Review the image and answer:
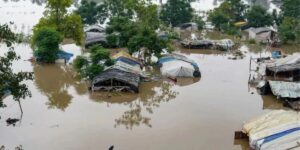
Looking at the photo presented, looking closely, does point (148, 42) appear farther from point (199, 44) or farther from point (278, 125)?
point (278, 125)

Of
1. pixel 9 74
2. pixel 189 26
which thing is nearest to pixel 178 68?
pixel 9 74

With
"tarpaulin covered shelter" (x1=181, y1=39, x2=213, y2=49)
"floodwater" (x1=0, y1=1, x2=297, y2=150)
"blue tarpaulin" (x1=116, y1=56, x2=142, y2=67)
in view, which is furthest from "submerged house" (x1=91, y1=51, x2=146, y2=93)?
"tarpaulin covered shelter" (x1=181, y1=39, x2=213, y2=49)

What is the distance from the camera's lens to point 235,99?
19.8 metres

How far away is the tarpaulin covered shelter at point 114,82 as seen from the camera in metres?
20.1

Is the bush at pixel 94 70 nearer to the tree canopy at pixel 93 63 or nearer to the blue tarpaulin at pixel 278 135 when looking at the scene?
the tree canopy at pixel 93 63

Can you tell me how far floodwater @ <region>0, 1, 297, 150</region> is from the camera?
1455 cm

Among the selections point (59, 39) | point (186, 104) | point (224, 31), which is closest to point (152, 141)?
point (186, 104)

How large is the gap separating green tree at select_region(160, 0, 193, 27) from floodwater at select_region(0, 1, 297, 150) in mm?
18268

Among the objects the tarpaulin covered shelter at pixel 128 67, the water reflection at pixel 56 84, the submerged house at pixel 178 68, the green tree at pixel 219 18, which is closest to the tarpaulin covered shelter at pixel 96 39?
the water reflection at pixel 56 84

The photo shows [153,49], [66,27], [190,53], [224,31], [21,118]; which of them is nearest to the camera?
[21,118]

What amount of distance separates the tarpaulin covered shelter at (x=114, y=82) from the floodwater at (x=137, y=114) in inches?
16.5

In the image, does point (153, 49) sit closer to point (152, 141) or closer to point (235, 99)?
point (235, 99)

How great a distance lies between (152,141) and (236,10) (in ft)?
108

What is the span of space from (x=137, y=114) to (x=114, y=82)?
3.22m
